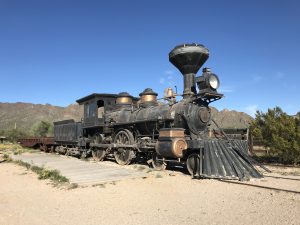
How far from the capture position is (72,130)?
58.2ft

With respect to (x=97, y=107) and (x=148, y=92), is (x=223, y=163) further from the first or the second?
(x=97, y=107)

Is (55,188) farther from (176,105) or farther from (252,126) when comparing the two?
(252,126)

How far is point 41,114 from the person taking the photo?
301ft

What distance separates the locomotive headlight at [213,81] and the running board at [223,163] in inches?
84.5

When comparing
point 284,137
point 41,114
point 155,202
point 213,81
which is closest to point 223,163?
point 155,202

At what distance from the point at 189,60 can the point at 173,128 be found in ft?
9.50

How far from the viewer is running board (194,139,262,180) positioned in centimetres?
830

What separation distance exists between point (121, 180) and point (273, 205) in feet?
14.3

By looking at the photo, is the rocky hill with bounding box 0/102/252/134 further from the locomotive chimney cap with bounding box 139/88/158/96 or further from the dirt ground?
the dirt ground

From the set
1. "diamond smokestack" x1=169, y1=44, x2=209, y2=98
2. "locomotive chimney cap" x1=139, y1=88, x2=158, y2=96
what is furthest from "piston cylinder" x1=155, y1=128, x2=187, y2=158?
"locomotive chimney cap" x1=139, y1=88, x2=158, y2=96

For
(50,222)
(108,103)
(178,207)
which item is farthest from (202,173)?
(108,103)

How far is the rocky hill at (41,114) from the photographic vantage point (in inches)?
3255

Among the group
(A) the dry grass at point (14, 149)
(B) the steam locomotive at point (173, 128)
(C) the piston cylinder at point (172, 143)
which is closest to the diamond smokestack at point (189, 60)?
(B) the steam locomotive at point (173, 128)

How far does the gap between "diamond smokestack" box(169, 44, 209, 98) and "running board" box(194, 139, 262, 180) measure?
2677 mm
